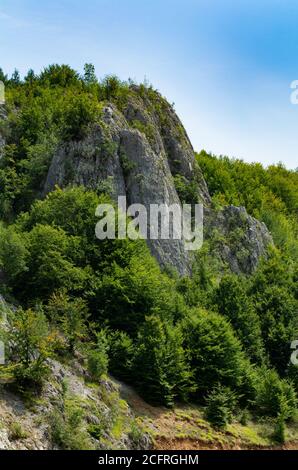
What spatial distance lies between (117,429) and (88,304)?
1183cm

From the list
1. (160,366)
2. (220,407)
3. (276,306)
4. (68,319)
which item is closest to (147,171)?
(276,306)

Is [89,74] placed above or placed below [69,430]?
above

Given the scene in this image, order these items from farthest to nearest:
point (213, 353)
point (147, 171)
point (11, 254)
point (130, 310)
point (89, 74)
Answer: point (89, 74) < point (147, 171) < point (130, 310) < point (213, 353) < point (11, 254)

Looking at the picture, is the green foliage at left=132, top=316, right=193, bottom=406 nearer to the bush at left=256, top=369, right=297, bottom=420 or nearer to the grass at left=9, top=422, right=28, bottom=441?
the bush at left=256, top=369, right=297, bottom=420

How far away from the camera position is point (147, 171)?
5438cm

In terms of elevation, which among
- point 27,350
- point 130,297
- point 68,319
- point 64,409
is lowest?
point 64,409

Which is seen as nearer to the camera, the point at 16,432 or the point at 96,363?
the point at 16,432

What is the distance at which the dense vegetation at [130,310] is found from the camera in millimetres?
35406

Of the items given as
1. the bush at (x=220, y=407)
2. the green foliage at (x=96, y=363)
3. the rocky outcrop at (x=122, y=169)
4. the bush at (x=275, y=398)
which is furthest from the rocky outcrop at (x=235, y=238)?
the green foliage at (x=96, y=363)

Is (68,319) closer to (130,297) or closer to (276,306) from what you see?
(130,297)

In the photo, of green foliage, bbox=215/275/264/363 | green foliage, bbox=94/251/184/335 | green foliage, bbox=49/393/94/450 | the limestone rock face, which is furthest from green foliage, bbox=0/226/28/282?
green foliage, bbox=215/275/264/363

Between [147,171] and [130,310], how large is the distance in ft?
55.3

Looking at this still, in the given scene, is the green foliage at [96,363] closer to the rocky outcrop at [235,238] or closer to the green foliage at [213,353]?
the green foliage at [213,353]
